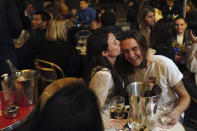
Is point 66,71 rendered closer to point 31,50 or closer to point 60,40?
point 60,40

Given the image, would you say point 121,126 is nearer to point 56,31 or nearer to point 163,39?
point 163,39

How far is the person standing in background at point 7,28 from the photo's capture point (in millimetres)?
2557

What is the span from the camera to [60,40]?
299 centimetres

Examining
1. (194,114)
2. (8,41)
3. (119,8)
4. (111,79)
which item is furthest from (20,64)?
(119,8)

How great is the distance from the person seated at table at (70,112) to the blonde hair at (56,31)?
2.38 meters

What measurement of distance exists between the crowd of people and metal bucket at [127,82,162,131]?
0.17 meters

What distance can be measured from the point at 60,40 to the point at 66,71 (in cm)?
39

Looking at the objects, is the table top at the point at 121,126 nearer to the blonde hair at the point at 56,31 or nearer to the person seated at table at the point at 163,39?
the person seated at table at the point at 163,39

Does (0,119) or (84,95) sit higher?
(84,95)

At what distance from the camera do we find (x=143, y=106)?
1251 mm

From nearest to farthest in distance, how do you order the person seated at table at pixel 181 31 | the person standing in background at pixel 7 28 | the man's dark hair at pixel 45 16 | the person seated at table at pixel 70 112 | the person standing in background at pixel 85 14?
the person seated at table at pixel 70 112 → the person standing in background at pixel 7 28 → the person seated at table at pixel 181 31 → the man's dark hair at pixel 45 16 → the person standing in background at pixel 85 14

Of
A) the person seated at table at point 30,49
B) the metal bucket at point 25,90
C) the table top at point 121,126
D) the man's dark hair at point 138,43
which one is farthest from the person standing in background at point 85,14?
the table top at point 121,126

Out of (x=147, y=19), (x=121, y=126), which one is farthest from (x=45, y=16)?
(x=121, y=126)

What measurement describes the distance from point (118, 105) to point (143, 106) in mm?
305
